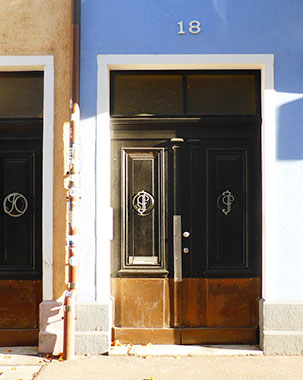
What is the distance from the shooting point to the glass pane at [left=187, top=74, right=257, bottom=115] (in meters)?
5.14

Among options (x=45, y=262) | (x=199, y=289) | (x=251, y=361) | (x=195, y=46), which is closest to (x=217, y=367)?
(x=251, y=361)

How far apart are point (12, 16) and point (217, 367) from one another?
171 inches

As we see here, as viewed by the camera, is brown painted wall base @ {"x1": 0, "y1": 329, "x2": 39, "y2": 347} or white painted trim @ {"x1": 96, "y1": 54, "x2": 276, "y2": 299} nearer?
white painted trim @ {"x1": 96, "y1": 54, "x2": 276, "y2": 299}

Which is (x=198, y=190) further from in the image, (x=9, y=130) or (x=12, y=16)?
(x=12, y=16)

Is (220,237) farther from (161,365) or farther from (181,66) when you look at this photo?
(181,66)

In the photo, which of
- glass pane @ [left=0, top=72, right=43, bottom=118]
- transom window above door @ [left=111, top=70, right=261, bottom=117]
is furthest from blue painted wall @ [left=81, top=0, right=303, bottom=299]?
glass pane @ [left=0, top=72, right=43, bottom=118]

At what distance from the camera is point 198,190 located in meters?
5.17

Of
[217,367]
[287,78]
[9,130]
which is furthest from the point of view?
[9,130]

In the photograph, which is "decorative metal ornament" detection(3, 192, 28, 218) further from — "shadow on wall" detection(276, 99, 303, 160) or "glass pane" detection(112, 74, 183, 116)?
"shadow on wall" detection(276, 99, 303, 160)

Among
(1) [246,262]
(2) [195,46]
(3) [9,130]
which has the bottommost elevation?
(1) [246,262]

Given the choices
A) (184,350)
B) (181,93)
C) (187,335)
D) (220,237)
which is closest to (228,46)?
(181,93)

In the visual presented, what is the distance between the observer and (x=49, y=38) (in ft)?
16.4

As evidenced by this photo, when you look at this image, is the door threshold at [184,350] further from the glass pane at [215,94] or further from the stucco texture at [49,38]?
the glass pane at [215,94]

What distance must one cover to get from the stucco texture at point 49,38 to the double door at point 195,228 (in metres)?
0.67
